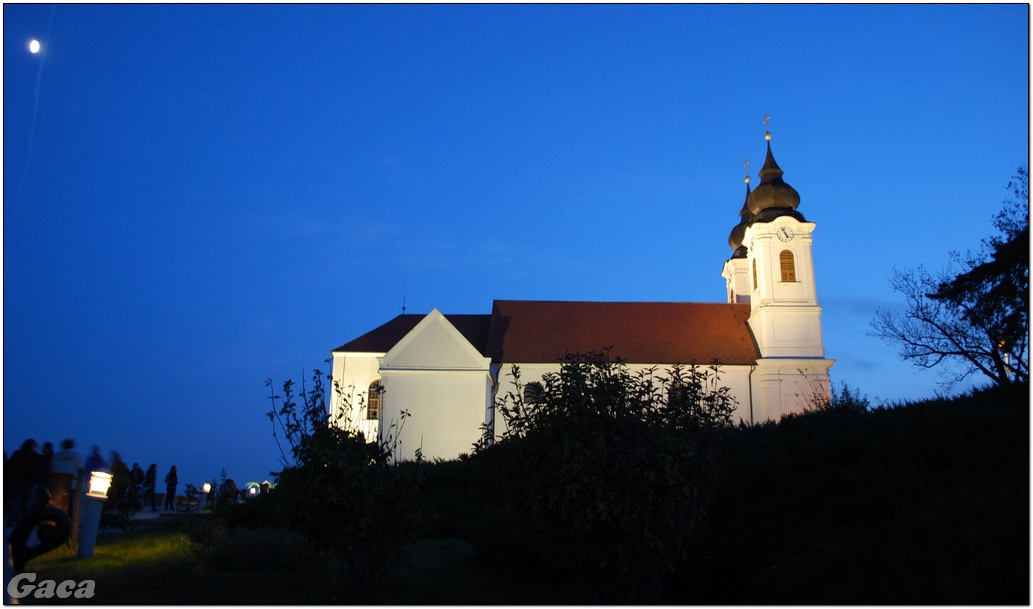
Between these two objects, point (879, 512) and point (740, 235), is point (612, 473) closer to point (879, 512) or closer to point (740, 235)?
point (879, 512)

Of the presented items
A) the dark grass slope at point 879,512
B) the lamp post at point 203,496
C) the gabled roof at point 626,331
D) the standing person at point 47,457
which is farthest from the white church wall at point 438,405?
the dark grass slope at point 879,512

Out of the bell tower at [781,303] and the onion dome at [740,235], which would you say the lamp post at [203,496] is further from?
the onion dome at [740,235]

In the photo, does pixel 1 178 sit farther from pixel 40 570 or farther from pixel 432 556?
pixel 432 556

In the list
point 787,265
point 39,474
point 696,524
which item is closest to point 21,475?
point 39,474

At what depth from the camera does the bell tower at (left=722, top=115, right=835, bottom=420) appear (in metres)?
32.5

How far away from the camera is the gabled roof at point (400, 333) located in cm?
3378

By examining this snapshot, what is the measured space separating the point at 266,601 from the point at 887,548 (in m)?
6.48

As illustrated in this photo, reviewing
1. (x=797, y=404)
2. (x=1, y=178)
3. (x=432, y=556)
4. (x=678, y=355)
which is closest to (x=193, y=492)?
(x=432, y=556)

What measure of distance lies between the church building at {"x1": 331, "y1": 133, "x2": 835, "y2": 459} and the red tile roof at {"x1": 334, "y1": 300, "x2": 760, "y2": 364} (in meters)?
0.05

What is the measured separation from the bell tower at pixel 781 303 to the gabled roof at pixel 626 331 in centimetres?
112

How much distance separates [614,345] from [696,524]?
24.8m

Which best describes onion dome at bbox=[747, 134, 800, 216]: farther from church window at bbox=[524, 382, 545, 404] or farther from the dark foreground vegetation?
church window at bbox=[524, 382, 545, 404]

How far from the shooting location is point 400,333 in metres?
34.8

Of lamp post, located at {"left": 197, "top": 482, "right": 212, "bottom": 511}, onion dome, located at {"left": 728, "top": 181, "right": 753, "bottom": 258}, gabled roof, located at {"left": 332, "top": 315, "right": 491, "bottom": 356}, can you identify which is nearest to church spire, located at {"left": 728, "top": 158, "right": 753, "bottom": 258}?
onion dome, located at {"left": 728, "top": 181, "right": 753, "bottom": 258}
